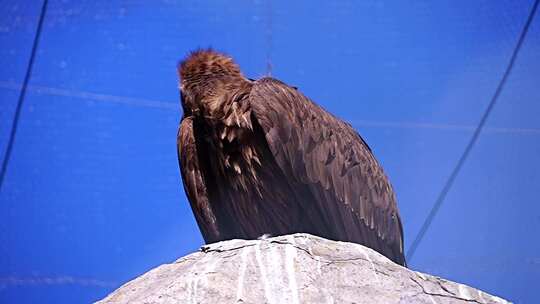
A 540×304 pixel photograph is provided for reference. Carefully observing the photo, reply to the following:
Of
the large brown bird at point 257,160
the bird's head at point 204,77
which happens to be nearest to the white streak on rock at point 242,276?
the large brown bird at point 257,160

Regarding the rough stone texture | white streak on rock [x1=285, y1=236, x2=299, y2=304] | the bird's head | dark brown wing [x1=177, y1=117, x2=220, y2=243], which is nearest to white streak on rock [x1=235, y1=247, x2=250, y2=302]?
the rough stone texture

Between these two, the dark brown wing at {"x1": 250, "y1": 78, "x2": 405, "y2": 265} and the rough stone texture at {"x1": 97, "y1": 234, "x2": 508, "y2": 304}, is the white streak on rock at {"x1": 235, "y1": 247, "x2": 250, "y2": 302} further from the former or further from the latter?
the dark brown wing at {"x1": 250, "y1": 78, "x2": 405, "y2": 265}

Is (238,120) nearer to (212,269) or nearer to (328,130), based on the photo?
(328,130)

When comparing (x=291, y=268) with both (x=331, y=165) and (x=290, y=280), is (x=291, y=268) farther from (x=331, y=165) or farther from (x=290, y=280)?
(x=331, y=165)

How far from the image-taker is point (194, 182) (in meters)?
4.06

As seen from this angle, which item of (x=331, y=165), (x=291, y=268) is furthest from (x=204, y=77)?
(x=291, y=268)

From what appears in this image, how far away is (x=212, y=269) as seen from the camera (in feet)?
8.47

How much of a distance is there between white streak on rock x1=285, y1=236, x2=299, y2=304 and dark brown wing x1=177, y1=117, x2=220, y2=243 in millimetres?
1255

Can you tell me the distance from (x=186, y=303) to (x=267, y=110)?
154 centimetres

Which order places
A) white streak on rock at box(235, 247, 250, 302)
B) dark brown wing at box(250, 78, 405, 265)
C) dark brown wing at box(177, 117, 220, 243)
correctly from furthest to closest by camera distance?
dark brown wing at box(177, 117, 220, 243) → dark brown wing at box(250, 78, 405, 265) → white streak on rock at box(235, 247, 250, 302)

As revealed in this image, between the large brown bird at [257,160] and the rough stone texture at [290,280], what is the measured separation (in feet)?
3.85

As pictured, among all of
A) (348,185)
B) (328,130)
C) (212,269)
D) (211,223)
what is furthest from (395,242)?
(212,269)

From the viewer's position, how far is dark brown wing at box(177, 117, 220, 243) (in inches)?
158

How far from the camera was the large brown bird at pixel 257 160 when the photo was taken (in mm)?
3898
